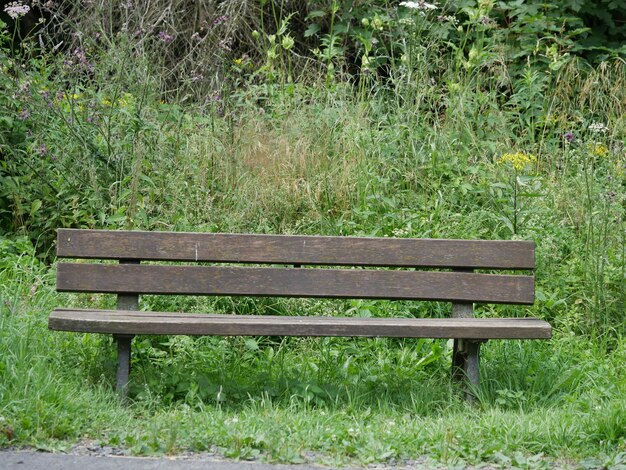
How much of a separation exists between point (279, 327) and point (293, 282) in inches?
18.8

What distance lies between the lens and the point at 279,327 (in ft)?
14.2

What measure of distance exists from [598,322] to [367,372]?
1474mm

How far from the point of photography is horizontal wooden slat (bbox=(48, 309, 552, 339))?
424 cm

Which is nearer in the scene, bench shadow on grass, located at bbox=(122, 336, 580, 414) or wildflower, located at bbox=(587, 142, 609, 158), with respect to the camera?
bench shadow on grass, located at bbox=(122, 336, 580, 414)

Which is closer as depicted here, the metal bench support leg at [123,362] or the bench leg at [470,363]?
the metal bench support leg at [123,362]

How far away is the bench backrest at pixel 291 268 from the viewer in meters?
4.70

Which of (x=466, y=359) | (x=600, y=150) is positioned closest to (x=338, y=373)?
(x=466, y=359)

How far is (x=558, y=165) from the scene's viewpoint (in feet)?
21.5

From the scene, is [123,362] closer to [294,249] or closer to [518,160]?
[294,249]

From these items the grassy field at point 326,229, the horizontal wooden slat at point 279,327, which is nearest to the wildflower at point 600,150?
the grassy field at point 326,229

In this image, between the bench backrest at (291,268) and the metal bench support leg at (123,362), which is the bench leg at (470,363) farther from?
the metal bench support leg at (123,362)

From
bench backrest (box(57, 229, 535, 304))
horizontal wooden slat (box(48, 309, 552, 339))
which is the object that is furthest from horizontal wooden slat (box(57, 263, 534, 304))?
horizontal wooden slat (box(48, 309, 552, 339))

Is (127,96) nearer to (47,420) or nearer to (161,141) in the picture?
(161,141)

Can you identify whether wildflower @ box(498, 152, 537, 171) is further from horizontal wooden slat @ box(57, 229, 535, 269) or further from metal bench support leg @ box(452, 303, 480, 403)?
metal bench support leg @ box(452, 303, 480, 403)
